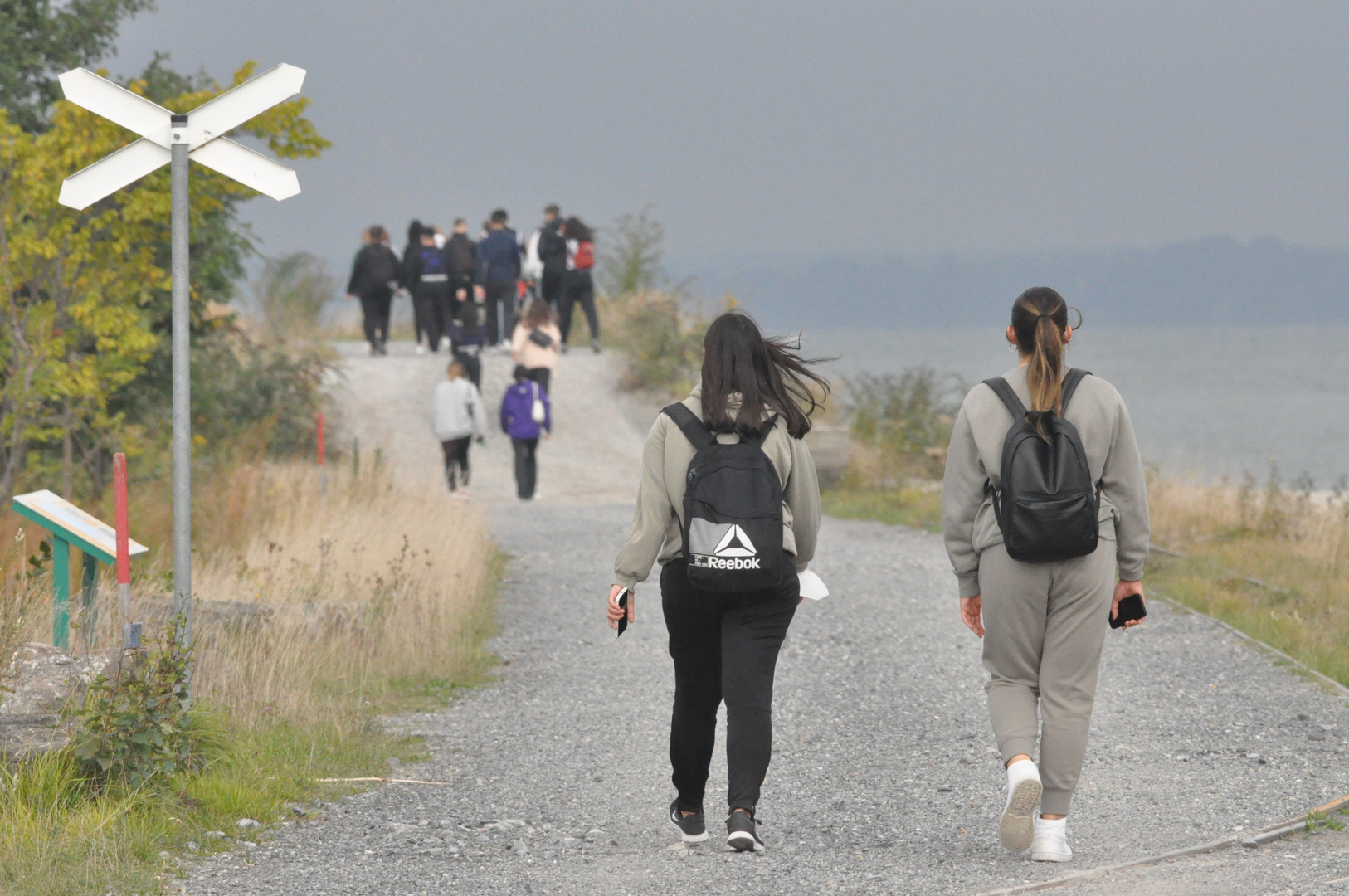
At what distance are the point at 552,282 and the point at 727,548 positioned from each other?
62.8 ft

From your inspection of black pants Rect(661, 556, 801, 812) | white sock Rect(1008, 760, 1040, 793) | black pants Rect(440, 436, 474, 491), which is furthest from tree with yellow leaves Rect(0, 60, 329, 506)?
white sock Rect(1008, 760, 1040, 793)

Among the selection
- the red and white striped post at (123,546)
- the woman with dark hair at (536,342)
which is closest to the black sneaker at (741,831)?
the red and white striped post at (123,546)

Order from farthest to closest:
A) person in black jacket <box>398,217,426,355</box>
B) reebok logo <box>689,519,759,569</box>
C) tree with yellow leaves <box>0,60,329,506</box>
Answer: person in black jacket <box>398,217,426,355</box>, tree with yellow leaves <box>0,60,329,506</box>, reebok logo <box>689,519,759,569</box>

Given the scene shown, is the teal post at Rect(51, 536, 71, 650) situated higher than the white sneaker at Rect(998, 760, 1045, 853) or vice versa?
the teal post at Rect(51, 536, 71, 650)

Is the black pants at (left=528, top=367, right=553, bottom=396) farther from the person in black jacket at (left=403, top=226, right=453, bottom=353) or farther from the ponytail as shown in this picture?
the ponytail

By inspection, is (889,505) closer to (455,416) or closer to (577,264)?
(455,416)

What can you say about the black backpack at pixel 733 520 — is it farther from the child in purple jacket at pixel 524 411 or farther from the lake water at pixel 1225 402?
the child in purple jacket at pixel 524 411

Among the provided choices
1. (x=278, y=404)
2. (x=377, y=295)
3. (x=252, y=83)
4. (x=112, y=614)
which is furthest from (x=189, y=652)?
(x=377, y=295)

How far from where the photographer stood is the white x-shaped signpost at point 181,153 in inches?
216

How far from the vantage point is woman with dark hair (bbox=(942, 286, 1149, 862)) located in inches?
Result: 183

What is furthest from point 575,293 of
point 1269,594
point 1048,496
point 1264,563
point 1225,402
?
point 1225,402

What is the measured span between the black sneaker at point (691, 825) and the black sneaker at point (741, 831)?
0.21 m

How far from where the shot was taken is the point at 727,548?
4.52 meters

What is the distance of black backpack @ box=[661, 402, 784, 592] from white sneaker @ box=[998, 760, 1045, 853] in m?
1.00
